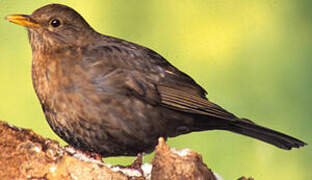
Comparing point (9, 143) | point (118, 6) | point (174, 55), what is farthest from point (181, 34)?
point (9, 143)

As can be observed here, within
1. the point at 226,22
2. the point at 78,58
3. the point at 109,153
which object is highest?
the point at 226,22

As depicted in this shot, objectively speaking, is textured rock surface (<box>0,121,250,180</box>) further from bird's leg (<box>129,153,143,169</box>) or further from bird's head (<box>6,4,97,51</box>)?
bird's head (<box>6,4,97,51</box>)

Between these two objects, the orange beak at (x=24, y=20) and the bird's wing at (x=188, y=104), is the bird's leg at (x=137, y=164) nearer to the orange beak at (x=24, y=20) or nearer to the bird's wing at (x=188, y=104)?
the bird's wing at (x=188, y=104)

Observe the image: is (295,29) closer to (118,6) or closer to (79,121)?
(118,6)

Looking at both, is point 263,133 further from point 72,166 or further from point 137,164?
point 72,166

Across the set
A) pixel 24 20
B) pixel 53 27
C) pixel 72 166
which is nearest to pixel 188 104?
pixel 53 27
